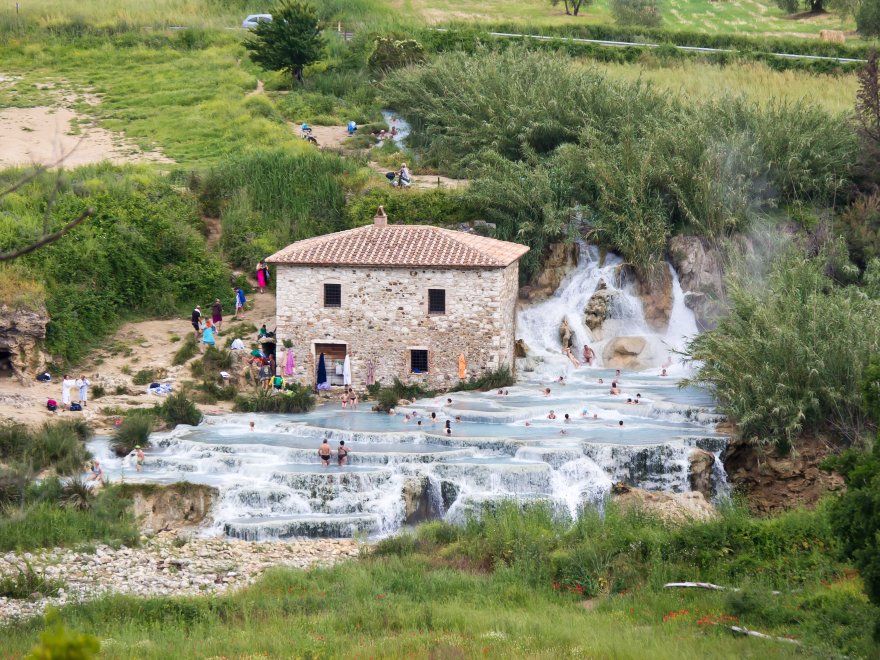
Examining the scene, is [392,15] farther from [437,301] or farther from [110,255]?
[437,301]

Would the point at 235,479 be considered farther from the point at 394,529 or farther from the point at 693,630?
the point at 693,630

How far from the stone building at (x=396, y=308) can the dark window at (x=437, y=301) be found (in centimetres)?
3

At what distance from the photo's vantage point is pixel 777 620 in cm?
2189

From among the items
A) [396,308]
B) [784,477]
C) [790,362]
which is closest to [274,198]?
[396,308]

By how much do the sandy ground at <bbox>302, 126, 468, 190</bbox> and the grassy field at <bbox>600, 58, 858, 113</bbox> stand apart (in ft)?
32.4

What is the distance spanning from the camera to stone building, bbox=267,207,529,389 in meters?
38.8

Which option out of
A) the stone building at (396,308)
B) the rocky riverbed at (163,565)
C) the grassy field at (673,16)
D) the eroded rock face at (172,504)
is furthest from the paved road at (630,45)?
the rocky riverbed at (163,565)

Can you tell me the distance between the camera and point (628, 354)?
136 ft

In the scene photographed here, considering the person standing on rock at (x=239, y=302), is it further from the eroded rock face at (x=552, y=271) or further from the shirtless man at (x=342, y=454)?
the shirtless man at (x=342, y=454)

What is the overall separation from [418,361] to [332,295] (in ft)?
10.5

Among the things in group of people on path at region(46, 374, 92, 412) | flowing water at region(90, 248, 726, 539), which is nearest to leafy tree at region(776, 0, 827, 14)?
flowing water at region(90, 248, 726, 539)

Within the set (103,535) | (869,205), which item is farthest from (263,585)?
(869,205)

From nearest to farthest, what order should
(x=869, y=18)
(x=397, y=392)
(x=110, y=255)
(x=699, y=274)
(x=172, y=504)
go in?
(x=172, y=504) → (x=397, y=392) → (x=699, y=274) → (x=110, y=255) → (x=869, y=18)

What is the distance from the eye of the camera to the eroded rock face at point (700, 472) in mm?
32656
